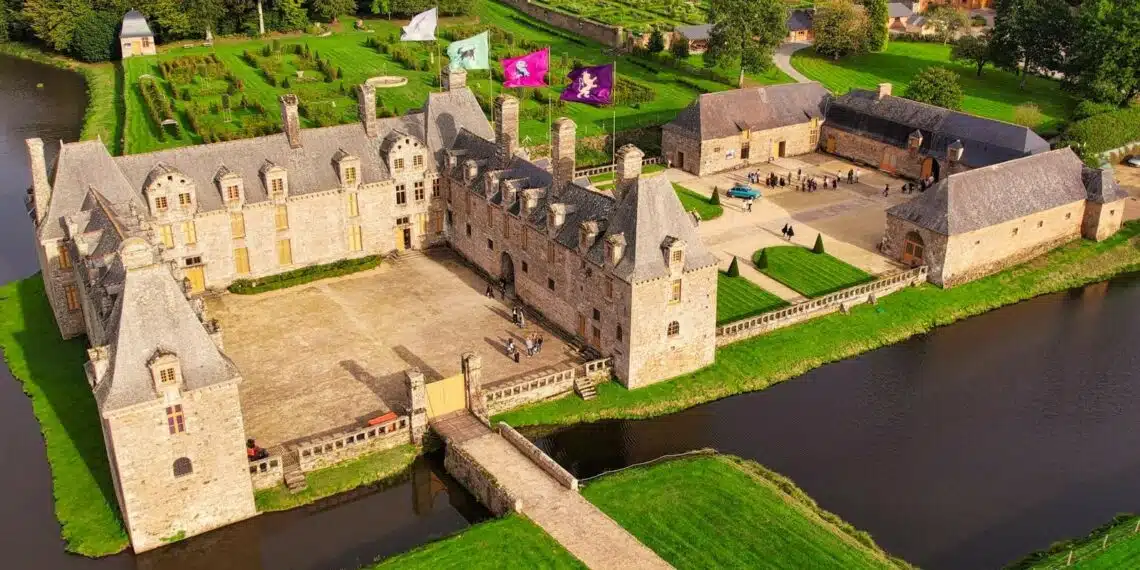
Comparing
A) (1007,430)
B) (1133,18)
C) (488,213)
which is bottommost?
(1007,430)

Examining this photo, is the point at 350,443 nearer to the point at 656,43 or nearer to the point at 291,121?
the point at 291,121

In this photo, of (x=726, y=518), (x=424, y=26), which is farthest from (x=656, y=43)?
(x=726, y=518)

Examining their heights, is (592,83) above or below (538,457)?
above

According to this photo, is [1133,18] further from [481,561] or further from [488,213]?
[481,561]

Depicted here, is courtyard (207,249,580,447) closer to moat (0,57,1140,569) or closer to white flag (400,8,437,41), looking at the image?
moat (0,57,1140,569)

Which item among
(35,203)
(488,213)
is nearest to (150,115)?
(35,203)

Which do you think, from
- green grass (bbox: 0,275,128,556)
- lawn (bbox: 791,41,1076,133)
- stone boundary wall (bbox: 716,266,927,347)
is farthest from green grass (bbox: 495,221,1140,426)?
lawn (bbox: 791,41,1076,133)

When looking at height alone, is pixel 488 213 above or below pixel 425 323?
above

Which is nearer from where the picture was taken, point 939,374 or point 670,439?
point 670,439
